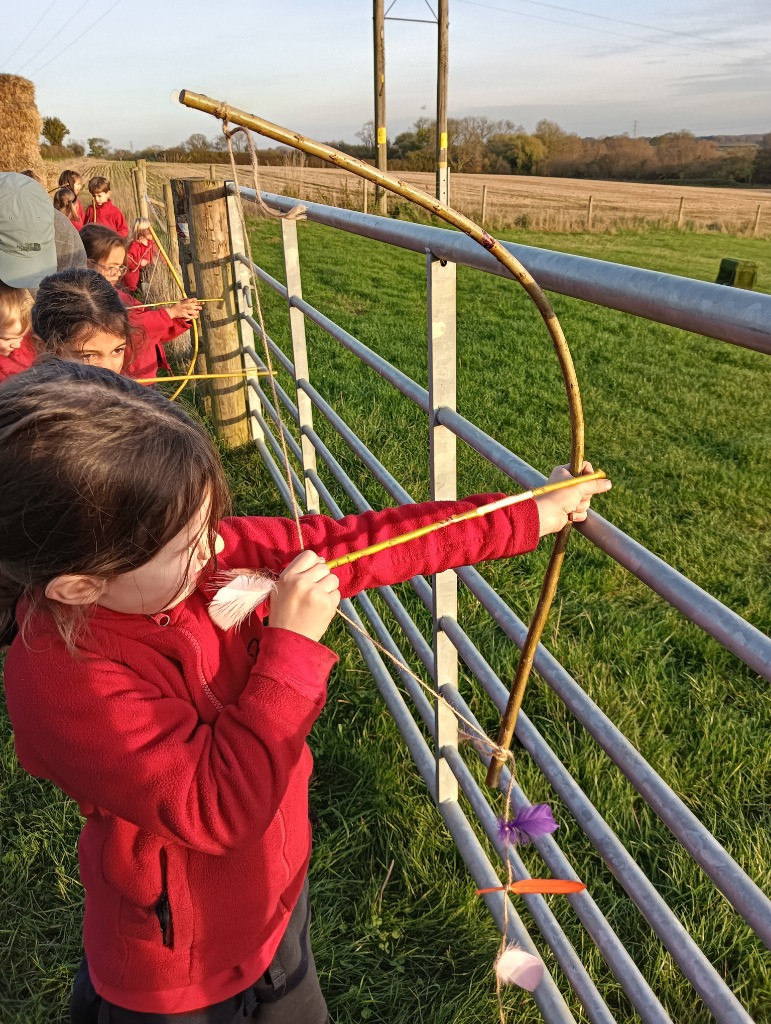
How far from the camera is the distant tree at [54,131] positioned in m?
45.0

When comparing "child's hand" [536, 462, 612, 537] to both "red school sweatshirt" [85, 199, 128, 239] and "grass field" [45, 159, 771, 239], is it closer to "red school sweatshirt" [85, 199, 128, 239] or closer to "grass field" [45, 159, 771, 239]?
"red school sweatshirt" [85, 199, 128, 239]

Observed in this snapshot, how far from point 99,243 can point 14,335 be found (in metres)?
2.62

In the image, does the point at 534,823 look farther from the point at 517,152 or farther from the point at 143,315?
the point at 517,152

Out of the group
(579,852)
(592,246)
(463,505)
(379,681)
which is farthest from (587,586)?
(592,246)

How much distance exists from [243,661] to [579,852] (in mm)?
1234

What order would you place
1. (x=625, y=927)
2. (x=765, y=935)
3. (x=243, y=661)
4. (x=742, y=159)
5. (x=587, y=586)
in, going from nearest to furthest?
(x=765, y=935) < (x=243, y=661) < (x=625, y=927) < (x=587, y=586) < (x=742, y=159)

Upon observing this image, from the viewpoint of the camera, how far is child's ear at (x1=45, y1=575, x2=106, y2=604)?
Result: 1000mm

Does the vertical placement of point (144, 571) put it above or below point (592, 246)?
above

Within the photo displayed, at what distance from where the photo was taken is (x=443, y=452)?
180 centimetres

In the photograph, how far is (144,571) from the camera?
1028 millimetres

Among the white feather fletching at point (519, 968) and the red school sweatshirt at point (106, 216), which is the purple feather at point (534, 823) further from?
the red school sweatshirt at point (106, 216)

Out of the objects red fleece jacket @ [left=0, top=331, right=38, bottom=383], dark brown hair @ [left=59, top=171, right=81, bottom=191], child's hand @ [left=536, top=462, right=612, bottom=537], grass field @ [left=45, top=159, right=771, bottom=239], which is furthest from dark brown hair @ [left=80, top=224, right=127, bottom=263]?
grass field @ [left=45, top=159, right=771, bottom=239]

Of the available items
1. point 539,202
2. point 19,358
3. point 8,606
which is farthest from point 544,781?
point 539,202

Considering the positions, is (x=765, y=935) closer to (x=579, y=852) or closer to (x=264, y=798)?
(x=264, y=798)
